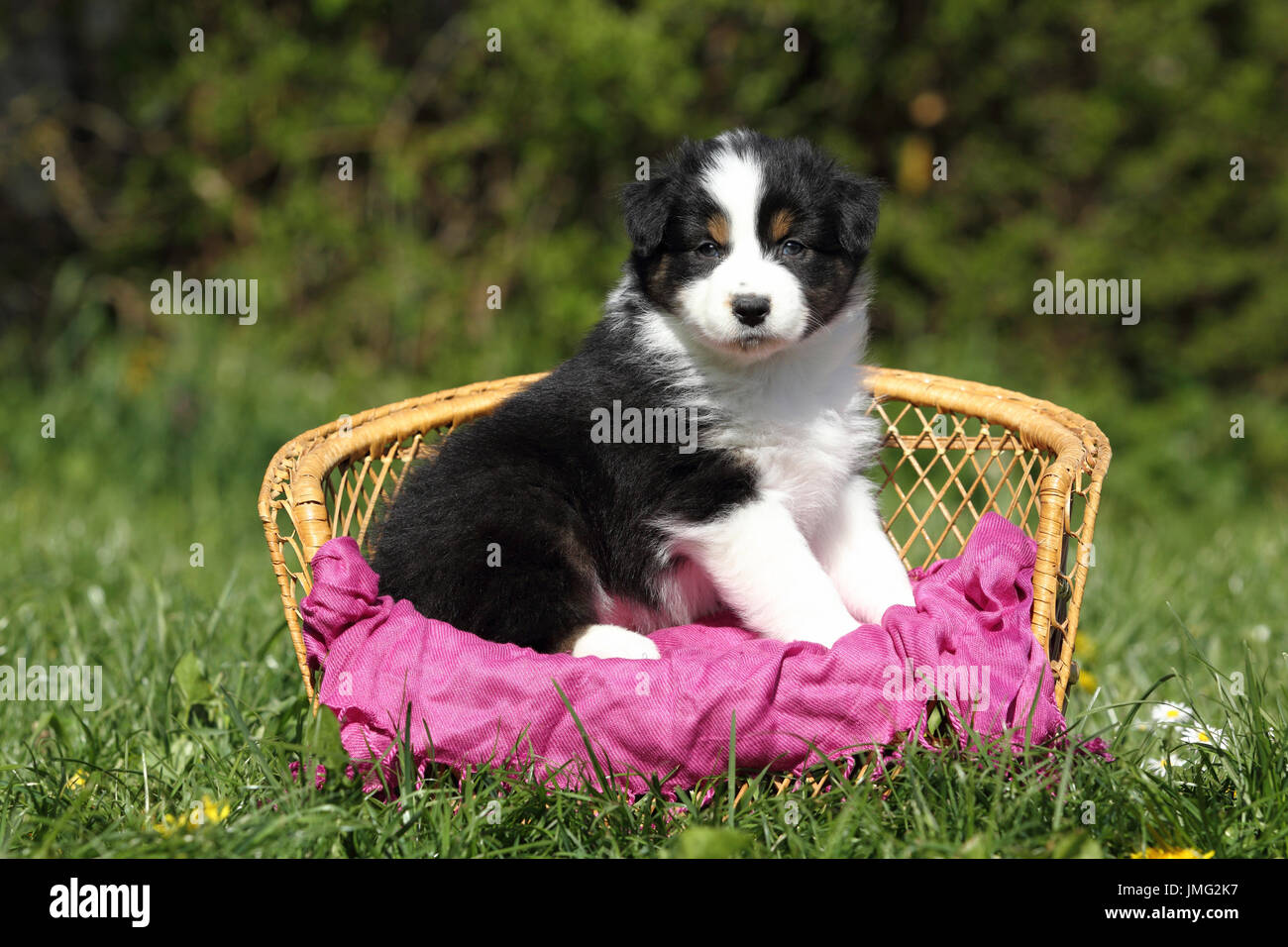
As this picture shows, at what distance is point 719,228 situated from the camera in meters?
2.79

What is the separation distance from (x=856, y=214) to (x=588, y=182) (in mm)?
3843

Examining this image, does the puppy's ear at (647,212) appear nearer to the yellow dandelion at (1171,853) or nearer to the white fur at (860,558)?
the white fur at (860,558)

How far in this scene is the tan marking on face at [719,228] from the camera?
2.78 m

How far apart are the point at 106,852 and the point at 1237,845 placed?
199cm

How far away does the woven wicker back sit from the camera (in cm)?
268

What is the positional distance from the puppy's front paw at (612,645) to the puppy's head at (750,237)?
0.69 metres

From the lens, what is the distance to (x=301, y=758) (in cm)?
245

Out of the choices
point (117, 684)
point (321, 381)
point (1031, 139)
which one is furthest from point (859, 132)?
point (117, 684)

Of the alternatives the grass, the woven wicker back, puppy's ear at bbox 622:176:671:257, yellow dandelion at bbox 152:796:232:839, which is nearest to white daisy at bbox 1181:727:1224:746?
the grass

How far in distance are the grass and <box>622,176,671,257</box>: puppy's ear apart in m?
1.24

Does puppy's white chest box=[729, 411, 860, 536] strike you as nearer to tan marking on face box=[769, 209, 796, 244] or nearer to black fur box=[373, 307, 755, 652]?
black fur box=[373, 307, 755, 652]

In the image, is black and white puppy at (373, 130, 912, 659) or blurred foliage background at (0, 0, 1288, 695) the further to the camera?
blurred foliage background at (0, 0, 1288, 695)

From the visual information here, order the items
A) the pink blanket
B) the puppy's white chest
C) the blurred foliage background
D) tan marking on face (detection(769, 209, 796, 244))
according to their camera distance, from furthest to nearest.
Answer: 1. the blurred foliage background
2. the puppy's white chest
3. tan marking on face (detection(769, 209, 796, 244))
4. the pink blanket

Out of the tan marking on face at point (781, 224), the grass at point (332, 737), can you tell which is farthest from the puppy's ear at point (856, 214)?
the grass at point (332, 737)
